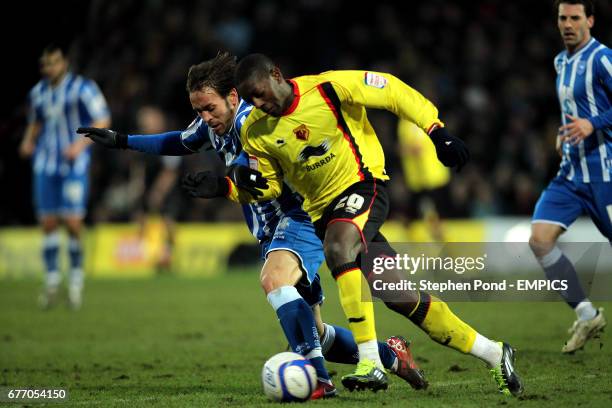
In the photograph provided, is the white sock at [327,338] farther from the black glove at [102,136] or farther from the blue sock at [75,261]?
the blue sock at [75,261]

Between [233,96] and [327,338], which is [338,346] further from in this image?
[233,96]

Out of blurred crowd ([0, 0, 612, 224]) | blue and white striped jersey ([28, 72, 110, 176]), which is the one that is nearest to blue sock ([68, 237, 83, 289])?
blue and white striped jersey ([28, 72, 110, 176])

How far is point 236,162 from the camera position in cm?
571

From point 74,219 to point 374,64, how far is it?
28.8 ft

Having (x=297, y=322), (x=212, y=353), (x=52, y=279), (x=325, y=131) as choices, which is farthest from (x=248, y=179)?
(x=52, y=279)

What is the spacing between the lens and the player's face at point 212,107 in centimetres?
577

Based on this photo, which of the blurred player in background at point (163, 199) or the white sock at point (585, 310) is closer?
the white sock at point (585, 310)

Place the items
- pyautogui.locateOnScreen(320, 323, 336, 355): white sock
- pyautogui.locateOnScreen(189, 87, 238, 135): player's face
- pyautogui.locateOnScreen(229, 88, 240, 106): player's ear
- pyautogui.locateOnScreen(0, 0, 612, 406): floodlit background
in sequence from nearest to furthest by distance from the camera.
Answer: pyautogui.locateOnScreen(189, 87, 238, 135): player's face, pyautogui.locateOnScreen(229, 88, 240, 106): player's ear, pyautogui.locateOnScreen(320, 323, 336, 355): white sock, pyautogui.locateOnScreen(0, 0, 612, 406): floodlit background

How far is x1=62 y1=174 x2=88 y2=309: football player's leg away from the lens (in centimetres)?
1141

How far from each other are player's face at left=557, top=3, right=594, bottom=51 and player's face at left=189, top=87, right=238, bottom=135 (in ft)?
8.66

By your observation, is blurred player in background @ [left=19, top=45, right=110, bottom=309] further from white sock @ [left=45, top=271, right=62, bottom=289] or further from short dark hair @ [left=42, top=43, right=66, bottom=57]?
short dark hair @ [left=42, top=43, right=66, bottom=57]

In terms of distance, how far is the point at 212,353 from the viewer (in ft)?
25.6

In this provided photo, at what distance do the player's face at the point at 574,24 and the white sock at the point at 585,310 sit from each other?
187 cm

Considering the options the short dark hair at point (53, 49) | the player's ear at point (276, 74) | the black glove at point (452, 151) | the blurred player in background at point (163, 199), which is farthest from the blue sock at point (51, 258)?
the black glove at point (452, 151)
